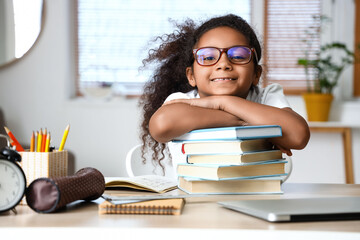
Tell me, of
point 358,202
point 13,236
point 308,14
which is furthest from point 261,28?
point 13,236

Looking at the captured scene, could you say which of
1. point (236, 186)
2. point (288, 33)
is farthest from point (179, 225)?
point (288, 33)

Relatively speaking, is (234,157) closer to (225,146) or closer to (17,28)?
(225,146)

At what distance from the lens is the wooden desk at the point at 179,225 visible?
68cm

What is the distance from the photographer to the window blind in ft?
11.9

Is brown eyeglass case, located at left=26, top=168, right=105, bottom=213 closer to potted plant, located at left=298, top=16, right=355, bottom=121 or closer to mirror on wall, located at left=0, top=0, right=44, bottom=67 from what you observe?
potted plant, located at left=298, top=16, right=355, bottom=121

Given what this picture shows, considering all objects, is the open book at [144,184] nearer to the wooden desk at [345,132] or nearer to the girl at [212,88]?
the girl at [212,88]

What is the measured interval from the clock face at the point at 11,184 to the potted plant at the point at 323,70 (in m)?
2.75

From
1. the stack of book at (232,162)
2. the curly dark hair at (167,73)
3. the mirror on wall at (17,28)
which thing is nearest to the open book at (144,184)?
the stack of book at (232,162)

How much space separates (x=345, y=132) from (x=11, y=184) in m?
2.76

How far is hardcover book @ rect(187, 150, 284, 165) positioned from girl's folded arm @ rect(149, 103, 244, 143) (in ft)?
0.25

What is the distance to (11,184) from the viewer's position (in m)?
0.82

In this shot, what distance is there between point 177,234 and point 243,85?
75 centimetres

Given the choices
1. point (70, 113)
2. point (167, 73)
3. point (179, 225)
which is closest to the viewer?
point (179, 225)

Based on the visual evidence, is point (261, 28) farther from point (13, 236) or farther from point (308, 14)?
point (13, 236)
